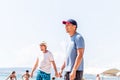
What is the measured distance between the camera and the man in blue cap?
775 centimetres

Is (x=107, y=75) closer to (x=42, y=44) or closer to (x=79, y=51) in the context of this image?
(x=42, y=44)

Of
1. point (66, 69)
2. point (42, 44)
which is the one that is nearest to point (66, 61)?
point (66, 69)

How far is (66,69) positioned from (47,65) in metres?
3.51

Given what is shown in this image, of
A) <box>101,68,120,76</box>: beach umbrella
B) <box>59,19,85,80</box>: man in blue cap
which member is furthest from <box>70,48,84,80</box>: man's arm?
<box>101,68,120,76</box>: beach umbrella

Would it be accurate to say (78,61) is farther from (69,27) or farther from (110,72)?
(110,72)

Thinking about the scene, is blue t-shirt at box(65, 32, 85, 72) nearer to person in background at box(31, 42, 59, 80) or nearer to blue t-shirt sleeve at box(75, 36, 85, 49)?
blue t-shirt sleeve at box(75, 36, 85, 49)

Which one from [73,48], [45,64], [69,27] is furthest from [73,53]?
[45,64]

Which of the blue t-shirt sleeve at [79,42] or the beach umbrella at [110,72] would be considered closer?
the blue t-shirt sleeve at [79,42]

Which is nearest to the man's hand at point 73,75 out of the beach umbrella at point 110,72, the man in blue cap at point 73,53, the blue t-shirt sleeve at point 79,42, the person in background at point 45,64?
the man in blue cap at point 73,53

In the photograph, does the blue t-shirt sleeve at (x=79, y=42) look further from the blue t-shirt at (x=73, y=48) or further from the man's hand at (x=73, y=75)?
the man's hand at (x=73, y=75)

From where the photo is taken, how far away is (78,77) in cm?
784

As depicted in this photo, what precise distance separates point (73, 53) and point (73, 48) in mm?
91

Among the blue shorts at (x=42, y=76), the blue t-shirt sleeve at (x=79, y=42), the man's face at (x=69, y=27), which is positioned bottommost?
the blue shorts at (x=42, y=76)

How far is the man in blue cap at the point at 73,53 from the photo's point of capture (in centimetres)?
775
